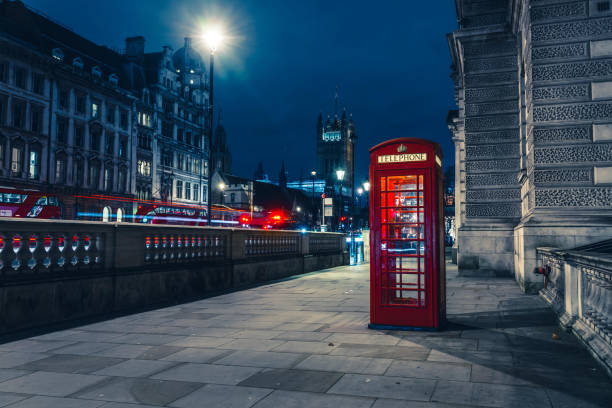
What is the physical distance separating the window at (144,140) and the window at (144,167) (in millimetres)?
1701

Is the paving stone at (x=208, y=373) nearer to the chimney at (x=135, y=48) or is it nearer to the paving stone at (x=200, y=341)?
the paving stone at (x=200, y=341)

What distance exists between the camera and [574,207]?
11.9m

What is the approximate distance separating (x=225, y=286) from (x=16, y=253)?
22.1 ft

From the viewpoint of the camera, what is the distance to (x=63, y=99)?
48.3 meters

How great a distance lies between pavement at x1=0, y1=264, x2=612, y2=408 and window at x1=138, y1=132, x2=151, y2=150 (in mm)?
53311

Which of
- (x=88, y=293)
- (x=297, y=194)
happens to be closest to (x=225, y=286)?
(x=88, y=293)

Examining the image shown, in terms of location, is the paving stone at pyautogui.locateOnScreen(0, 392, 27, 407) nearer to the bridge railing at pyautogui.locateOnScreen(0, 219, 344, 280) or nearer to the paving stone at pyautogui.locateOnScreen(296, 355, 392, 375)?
the paving stone at pyautogui.locateOnScreen(296, 355, 392, 375)

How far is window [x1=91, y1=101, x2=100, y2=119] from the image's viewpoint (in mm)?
52003

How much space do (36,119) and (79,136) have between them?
5555mm

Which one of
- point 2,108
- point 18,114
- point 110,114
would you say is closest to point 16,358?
point 2,108

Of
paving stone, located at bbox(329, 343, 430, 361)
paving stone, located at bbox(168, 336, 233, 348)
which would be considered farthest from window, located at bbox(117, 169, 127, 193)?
paving stone, located at bbox(329, 343, 430, 361)

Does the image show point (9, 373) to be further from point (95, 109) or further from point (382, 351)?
point (95, 109)

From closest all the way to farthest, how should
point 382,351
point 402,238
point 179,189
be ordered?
point 382,351
point 402,238
point 179,189

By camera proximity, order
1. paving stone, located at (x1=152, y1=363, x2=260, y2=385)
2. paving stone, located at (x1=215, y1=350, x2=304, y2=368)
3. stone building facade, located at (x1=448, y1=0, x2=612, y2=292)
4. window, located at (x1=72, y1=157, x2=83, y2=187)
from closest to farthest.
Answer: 1. paving stone, located at (x1=152, y1=363, x2=260, y2=385)
2. paving stone, located at (x1=215, y1=350, x2=304, y2=368)
3. stone building facade, located at (x1=448, y1=0, x2=612, y2=292)
4. window, located at (x1=72, y1=157, x2=83, y2=187)
